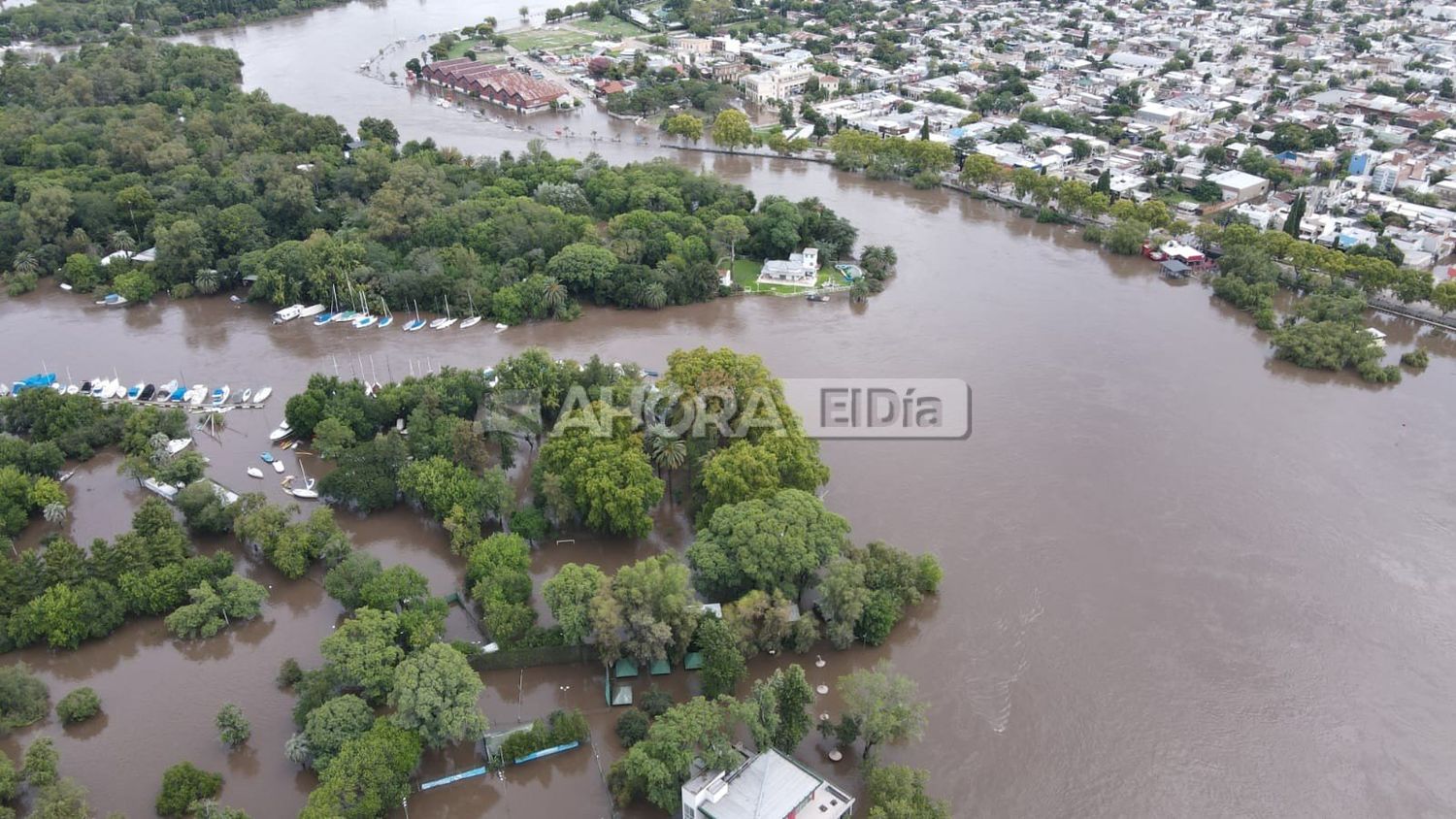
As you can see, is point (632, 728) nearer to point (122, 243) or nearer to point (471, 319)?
point (471, 319)

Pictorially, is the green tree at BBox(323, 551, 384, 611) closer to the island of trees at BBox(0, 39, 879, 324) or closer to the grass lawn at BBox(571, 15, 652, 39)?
the island of trees at BBox(0, 39, 879, 324)

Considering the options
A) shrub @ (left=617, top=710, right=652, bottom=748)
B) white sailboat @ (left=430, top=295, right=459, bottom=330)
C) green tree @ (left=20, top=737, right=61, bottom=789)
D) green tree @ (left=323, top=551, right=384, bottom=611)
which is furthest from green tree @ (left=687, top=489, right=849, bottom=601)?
white sailboat @ (left=430, top=295, right=459, bottom=330)

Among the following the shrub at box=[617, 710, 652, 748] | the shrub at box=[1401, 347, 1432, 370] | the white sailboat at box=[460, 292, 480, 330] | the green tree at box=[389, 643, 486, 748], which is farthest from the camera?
the white sailboat at box=[460, 292, 480, 330]

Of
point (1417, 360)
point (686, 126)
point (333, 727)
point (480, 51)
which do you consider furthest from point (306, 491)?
point (480, 51)

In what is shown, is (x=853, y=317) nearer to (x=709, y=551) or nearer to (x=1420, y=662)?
(x=709, y=551)

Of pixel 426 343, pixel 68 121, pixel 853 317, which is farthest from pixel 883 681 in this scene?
pixel 68 121
